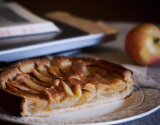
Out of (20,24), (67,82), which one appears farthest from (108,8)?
(67,82)

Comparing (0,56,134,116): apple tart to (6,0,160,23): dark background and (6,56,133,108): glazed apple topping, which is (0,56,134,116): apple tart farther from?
(6,0,160,23): dark background

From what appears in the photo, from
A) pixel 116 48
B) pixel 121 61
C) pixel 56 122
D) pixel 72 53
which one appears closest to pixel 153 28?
pixel 121 61

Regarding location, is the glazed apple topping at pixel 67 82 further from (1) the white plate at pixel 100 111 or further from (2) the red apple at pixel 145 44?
(2) the red apple at pixel 145 44

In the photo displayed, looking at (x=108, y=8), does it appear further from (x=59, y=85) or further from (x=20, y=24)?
(x=59, y=85)

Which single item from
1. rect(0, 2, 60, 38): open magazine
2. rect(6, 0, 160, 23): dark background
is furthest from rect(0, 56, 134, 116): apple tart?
rect(6, 0, 160, 23): dark background

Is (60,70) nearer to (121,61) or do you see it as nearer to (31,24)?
(31,24)

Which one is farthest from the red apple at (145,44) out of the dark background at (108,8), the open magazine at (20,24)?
the dark background at (108,8)
